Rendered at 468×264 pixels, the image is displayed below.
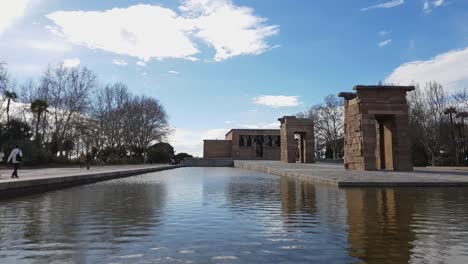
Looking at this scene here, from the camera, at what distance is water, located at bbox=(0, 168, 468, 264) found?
193 inches

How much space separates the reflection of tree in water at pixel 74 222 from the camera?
18.1ft

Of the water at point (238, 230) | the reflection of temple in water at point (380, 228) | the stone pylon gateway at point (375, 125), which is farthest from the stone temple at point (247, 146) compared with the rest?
the water at point (238, 230)

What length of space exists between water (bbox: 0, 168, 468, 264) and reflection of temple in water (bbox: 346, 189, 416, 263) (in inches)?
0.5

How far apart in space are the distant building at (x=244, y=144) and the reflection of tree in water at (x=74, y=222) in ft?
213

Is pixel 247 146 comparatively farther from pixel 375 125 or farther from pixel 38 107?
pixel 375 125

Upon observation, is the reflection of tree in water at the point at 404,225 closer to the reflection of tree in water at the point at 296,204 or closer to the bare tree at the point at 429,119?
the reflection of tree in water at the point at 296,204

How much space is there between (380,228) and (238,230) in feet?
7.60

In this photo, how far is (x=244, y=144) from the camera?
258 ft

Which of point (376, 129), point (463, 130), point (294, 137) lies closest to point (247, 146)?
point (294, 137)

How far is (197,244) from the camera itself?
218 inches

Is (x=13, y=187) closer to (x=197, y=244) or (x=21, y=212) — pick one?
(x=21, y=212)

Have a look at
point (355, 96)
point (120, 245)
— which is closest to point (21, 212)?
point (120, 245)

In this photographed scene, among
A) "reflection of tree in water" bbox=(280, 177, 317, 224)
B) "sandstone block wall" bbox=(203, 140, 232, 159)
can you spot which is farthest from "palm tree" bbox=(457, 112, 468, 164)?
"sandstone block wall" bbox=(203, 140, 232, 159)

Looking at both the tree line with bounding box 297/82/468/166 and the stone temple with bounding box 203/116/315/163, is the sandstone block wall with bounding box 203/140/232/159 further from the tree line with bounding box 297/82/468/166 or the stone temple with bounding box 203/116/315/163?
the tree line with bounding box 297/82/468/166
